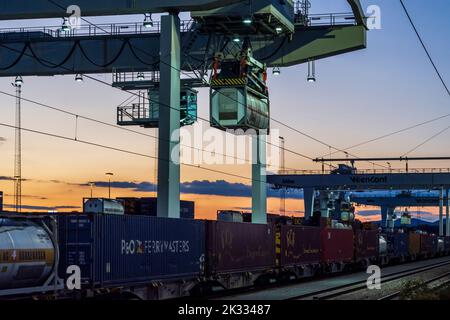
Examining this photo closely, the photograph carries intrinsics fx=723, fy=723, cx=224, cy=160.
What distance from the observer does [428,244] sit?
83250mm

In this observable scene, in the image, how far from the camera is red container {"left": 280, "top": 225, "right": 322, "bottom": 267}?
3709cm

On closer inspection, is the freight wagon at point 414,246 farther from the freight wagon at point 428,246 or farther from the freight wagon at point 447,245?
the freight wagon at point 447,245

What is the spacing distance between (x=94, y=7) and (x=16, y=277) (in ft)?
53.3

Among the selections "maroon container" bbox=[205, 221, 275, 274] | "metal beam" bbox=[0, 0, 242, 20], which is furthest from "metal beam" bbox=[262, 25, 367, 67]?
"maroon container" bbox=[205, 221, 275, 274]

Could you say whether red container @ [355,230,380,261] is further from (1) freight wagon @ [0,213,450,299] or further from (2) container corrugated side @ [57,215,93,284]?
(2) container corrugated side @ [57,215,93,284]

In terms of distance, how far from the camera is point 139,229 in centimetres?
2312

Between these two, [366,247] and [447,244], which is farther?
[447,244]

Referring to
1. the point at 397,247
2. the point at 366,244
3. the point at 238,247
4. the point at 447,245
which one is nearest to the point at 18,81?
the point at 238,247

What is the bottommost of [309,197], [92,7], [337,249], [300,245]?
[337,249]

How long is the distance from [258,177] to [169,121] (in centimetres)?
1272

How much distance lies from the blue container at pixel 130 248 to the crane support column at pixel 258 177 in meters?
15.3

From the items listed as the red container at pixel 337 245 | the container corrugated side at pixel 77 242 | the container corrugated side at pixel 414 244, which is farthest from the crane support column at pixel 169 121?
the container corrugated side at pixel 414 244

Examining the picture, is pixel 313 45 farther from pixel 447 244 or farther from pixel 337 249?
pixel 447 244
